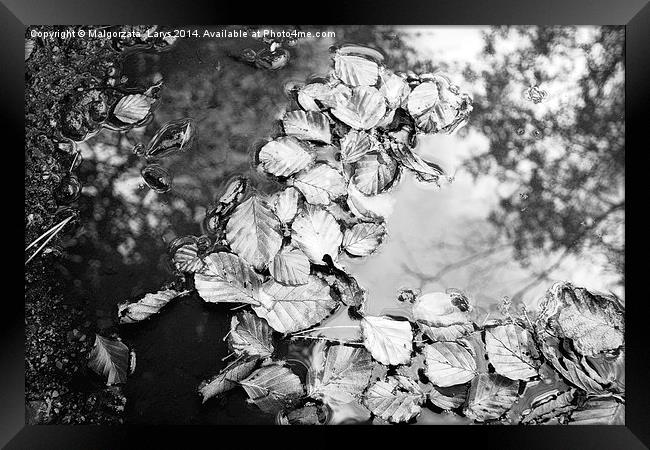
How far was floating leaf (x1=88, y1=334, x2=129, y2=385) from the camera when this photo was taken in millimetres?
558

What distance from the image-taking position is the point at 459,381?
1.84 feet

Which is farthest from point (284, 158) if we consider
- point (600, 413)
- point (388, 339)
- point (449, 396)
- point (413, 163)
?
point (600, 413)

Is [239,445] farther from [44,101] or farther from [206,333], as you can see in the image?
[44,101]

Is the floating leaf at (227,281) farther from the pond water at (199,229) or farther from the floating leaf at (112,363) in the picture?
the floating leaf at (112,363)

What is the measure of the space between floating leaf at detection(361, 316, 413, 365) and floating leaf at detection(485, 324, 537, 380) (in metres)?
0.11

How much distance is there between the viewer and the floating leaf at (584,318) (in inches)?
22.4

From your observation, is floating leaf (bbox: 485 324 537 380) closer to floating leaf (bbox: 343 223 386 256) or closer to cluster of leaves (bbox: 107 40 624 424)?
cluster of leaves (bbox: 107 40 624 424)

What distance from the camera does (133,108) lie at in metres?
0.57

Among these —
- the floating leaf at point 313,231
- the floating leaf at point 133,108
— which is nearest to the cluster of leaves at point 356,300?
the floating leaf at point 313,231

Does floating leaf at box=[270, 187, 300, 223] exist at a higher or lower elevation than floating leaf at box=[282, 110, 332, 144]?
lower

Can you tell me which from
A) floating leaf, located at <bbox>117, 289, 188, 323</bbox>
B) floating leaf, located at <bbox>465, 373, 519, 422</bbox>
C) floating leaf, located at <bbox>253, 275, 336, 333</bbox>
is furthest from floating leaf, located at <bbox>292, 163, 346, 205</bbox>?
floating leaf, located at <bbox>465, 373, 519, 422</bbox>

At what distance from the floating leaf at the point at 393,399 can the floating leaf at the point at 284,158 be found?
0.31 metres

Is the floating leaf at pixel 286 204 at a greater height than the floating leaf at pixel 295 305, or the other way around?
the floating leaf at pixel 286 204
